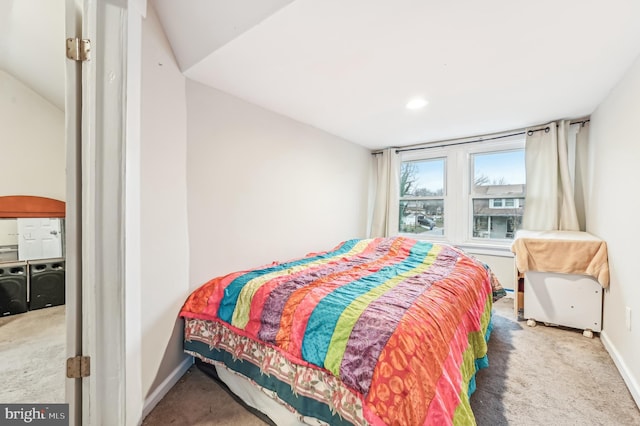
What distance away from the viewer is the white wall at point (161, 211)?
1.39m

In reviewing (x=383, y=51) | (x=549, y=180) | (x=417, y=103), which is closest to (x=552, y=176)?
(x=549, y=180)

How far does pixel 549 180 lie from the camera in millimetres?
2812

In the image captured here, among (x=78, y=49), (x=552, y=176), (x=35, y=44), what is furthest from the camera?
(x=552, y=176)

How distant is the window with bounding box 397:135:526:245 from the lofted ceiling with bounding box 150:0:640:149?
1010 millimetres

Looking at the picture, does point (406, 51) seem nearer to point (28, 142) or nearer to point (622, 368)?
point (622, 368)

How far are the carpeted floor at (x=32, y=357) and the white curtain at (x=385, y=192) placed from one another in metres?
3.52

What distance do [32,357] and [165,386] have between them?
1.06 metres

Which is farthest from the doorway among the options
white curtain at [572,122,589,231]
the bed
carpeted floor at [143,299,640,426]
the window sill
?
white curtain at [572,122,589,231]

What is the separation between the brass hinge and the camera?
1.10 metres

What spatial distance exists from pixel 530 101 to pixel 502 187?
4.46ft

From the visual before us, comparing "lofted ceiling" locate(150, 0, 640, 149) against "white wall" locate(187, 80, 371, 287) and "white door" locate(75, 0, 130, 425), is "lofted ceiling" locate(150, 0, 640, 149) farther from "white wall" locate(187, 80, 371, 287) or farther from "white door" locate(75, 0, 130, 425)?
"white door" locate(75, 0, 130, 425)

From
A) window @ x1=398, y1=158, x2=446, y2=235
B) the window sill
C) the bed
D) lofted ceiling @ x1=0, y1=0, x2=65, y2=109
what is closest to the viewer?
the bed

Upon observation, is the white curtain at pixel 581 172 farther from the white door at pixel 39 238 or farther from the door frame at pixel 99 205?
the white door at pixel 39 238

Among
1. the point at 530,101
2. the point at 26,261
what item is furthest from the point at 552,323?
the point at 26,261
